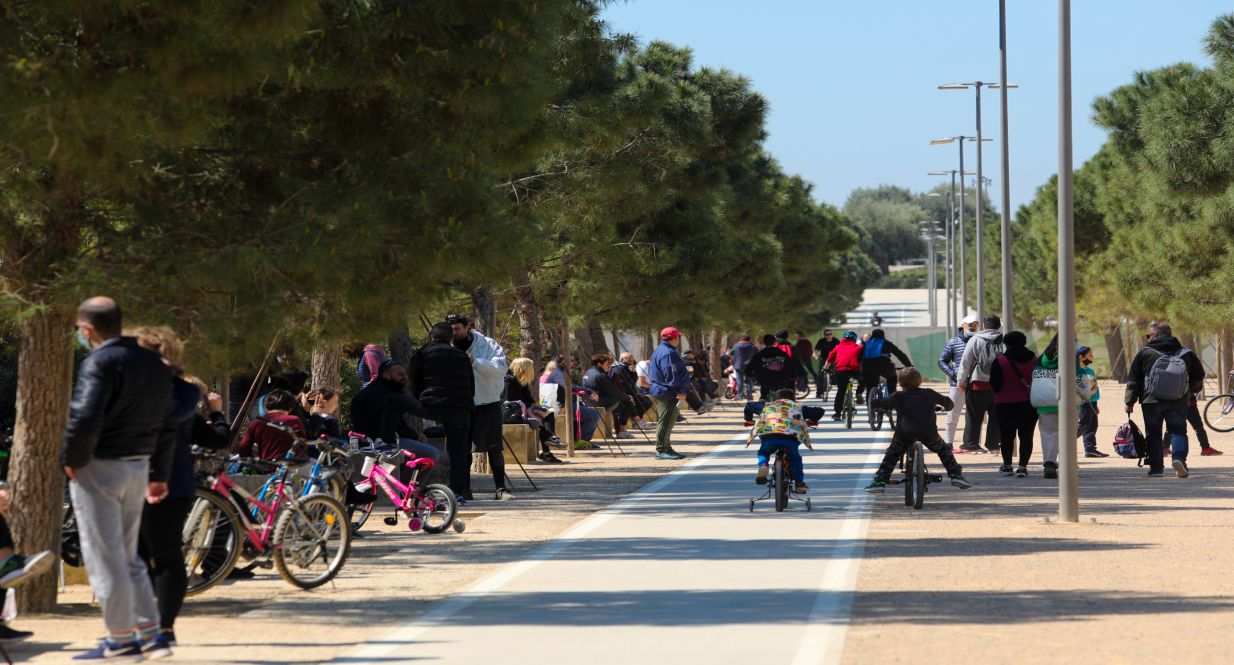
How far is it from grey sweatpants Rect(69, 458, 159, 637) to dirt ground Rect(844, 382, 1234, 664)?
311cm

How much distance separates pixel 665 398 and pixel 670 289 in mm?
7383

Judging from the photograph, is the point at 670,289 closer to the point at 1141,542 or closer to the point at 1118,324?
the point at 1141,542

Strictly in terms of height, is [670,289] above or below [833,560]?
above

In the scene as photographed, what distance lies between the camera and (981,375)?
22.5 metres

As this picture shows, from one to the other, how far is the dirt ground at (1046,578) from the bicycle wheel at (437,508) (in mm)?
3183

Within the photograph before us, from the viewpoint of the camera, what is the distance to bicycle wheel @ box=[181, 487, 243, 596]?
10539 mm

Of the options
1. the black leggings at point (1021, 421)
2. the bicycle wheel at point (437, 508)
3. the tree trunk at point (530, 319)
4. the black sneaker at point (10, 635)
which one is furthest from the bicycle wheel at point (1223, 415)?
the black sneaker at point (10, 635)

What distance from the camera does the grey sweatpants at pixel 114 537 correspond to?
8258 millimetres

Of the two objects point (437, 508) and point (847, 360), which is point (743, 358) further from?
point (437, 508)

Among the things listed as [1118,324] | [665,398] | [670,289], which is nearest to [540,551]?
[665,398]

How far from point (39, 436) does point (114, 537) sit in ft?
7.56

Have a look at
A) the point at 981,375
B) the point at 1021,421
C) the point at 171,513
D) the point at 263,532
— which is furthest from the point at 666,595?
the point at 981,375

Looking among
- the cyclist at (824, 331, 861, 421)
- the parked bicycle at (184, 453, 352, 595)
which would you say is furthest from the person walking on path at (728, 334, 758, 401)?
the parked bicycle at (184, 453, 352, 595)

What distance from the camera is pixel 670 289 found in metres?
31.4
